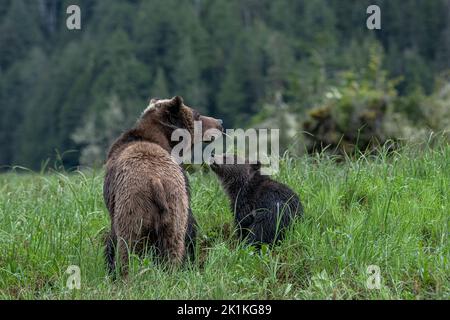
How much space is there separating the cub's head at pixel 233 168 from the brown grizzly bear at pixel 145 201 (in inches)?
40.8

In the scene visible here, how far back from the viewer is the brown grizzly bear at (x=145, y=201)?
5895 millimetres

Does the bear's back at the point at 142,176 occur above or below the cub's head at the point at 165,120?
below

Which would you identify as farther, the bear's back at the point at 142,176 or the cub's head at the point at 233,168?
the cub's head at the point at 233,168

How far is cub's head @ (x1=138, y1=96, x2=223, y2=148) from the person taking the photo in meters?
6.63

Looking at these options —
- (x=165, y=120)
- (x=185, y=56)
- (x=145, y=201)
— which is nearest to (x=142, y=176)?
(x=145, y=201)

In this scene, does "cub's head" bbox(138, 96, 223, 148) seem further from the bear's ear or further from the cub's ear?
the cub's ear

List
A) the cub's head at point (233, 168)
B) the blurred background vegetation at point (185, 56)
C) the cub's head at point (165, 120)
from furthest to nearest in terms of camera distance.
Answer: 1. the blurred background vegetation at point (185, 56)
2. the cub's head at point (233, 168)
3. the cub's head at point (165, 120)

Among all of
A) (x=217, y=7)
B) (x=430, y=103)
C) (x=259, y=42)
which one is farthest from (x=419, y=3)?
(x=430, y=103)

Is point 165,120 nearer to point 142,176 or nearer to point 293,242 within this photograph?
point 142,176

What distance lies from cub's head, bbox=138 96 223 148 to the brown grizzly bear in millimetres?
93

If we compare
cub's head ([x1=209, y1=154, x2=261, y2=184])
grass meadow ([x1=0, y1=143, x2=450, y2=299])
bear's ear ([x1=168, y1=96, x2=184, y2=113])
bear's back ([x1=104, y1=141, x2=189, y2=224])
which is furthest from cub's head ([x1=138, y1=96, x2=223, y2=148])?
grass meadow ([x1=0, y1=143, x2=450, y2=299])

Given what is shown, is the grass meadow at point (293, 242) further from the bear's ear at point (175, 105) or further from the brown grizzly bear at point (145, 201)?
the bear's ear at point (175, 105)

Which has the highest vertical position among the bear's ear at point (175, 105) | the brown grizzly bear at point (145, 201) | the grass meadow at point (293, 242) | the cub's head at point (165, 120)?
the bear's ear at point (175, 105)

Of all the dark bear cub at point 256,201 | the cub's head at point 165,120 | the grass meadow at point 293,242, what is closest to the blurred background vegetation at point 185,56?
the grass meadow at point 293,242
